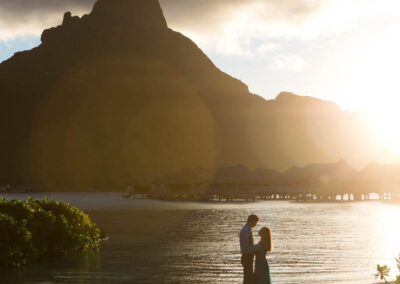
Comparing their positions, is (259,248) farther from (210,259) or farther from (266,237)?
(210,259)

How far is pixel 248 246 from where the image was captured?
15117 millimetres

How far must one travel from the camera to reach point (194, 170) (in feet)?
429

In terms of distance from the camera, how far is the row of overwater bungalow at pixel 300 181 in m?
110

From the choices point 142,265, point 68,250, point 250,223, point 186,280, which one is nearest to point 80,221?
point 68,250

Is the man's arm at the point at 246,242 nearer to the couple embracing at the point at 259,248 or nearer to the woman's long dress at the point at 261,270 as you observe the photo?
the couple embracing at the point at 259,248

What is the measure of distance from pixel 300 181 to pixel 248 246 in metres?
102

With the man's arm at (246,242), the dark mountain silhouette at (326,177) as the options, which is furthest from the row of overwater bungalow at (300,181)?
the man's arm at (246,242)

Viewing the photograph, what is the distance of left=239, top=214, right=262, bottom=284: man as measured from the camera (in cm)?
1494

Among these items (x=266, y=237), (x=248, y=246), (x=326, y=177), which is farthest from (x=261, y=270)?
(x=326, y=177)

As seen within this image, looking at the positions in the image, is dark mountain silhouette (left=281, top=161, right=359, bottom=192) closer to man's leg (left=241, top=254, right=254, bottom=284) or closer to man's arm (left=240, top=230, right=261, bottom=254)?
man's leg (left=241, top=254, right=254, bottom=284)

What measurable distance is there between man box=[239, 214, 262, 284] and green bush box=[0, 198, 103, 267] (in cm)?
1300

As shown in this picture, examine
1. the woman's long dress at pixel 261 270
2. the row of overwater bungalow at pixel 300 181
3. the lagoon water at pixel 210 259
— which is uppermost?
the row of overwater bungalow at pixel 300 181

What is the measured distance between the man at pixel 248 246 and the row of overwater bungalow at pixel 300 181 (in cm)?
9687

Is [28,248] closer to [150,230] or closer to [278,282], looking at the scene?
[278,282]
